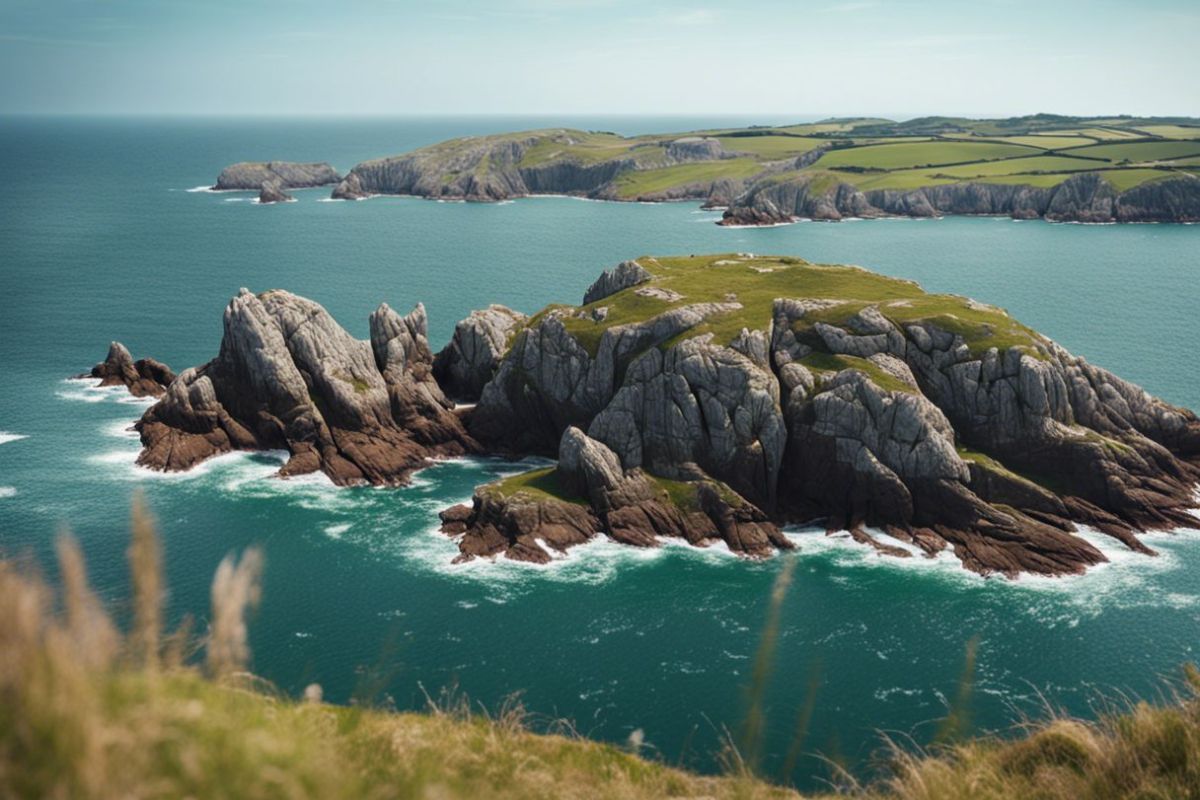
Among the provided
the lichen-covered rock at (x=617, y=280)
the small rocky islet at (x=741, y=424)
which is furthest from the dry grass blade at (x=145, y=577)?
the lichen-covered rock at (x=617, y=280)

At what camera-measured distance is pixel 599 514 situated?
7625 cm

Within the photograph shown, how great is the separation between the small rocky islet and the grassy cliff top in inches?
16.8

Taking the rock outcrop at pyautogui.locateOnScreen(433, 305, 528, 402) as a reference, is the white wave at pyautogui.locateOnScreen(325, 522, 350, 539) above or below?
below

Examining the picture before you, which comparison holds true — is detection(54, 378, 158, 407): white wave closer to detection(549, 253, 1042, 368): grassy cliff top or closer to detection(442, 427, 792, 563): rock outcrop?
detection(549, 253, 1042, 368): grassy cliff top

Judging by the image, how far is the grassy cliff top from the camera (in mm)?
84750

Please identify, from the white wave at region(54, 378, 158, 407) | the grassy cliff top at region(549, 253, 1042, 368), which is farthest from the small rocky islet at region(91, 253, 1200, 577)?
the white wave at region(54, 378, 158, 407)

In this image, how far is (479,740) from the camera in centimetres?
2191

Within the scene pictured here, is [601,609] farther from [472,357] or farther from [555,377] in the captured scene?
[472,357]

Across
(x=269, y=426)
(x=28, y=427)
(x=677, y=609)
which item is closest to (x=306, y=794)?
(x=677, y=609)

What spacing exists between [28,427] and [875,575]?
89432 millimetres

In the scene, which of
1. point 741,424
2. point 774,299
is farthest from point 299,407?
point 774,299

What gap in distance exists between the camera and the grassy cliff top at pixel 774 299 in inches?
3337

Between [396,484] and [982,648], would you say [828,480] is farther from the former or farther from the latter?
[396,484]

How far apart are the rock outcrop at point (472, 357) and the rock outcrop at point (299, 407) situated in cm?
772
